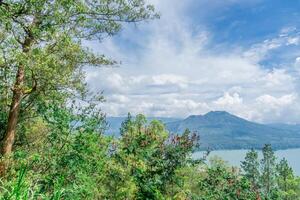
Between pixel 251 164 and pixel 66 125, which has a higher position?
pixel 66 125

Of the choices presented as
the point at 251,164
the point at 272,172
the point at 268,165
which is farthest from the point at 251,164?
the point at 272,172

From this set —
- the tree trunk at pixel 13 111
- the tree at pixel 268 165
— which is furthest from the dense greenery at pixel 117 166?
the tree at pixel 268 165

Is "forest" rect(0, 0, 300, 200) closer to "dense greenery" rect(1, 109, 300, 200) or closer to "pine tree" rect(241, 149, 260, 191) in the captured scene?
"dense greenery" rect(1, 109, 300, 200)

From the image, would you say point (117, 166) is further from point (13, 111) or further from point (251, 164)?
point (251, 164)

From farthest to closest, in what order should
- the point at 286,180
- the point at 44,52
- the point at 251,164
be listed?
the point at 251,164
the point at 286,180
the point at 44,52

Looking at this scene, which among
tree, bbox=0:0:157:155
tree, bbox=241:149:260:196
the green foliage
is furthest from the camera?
tree, bbox=241:149:260:196

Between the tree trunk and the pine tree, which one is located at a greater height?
the tree trunk

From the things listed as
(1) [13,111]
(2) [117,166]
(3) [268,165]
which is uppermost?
(1) [13,111]

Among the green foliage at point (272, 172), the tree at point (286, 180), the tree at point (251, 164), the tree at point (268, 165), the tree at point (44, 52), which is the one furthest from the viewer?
the tree at point (251, 164)

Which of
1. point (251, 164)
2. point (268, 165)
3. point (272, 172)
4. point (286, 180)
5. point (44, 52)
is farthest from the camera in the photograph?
point (268, 165)

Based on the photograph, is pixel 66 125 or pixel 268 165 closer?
pixel 66 125

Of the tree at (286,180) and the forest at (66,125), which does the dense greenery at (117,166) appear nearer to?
the forest at (66,125)

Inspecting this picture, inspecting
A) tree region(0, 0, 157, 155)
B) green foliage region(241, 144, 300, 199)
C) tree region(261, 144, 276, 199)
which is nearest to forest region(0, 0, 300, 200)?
tree region(0, 0, 157, 155)

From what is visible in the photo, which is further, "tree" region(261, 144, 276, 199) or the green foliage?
"tree" region(261, 144, 276, 199)
